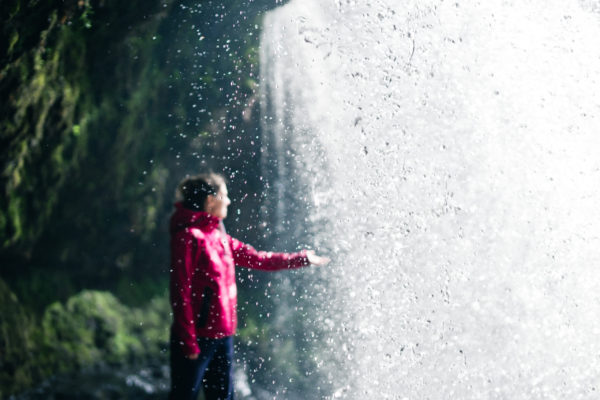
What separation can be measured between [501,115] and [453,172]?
73 centimetres

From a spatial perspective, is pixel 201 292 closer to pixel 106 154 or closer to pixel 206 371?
pixel 206 371

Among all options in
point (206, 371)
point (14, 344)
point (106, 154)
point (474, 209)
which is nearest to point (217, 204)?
point (206, 371)

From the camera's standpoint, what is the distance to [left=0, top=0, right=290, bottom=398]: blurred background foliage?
3.72 meters

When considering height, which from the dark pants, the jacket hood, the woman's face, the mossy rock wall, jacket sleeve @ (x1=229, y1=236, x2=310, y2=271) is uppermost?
the woman's face

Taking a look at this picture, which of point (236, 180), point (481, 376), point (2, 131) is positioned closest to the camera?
point (2, 131)

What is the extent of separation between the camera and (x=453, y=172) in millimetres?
4996

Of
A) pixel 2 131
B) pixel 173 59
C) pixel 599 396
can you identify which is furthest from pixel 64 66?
pixel 599 396

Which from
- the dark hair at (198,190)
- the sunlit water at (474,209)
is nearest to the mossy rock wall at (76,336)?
the sunlit water at (474,209)

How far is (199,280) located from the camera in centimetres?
200

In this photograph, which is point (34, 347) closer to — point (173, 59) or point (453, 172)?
point (173, 59)

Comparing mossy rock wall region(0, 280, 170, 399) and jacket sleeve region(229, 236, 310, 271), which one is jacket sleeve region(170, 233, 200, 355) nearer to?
jacket sleeve region(229, 236, 310, 271)

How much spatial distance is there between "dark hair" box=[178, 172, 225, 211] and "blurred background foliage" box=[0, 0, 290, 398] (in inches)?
64.2

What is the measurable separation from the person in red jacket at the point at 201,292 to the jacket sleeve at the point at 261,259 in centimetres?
4

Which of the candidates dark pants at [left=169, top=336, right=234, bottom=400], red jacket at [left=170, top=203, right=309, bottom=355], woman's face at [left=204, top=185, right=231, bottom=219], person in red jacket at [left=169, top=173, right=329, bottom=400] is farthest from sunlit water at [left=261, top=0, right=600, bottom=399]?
woman's face at [left=204, top=185, right=231, bottom=219]
